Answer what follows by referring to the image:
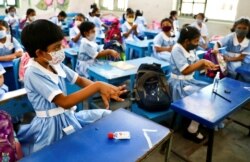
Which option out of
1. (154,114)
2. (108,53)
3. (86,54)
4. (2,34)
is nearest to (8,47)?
(2,34)

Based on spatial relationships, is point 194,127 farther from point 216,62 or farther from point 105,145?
point 105,145

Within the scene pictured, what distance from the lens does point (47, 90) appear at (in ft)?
4.47

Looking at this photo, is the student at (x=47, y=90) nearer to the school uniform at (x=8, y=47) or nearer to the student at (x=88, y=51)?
the student at (x=88, y=51)

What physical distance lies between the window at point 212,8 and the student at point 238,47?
2.70m

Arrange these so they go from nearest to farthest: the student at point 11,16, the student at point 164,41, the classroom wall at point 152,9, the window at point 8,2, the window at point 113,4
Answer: the student at point 164,41
the classroom wall at point 152,9
the student at point 11,16
the window at point 8,2
the window at point 113,4

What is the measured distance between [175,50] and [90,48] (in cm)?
123

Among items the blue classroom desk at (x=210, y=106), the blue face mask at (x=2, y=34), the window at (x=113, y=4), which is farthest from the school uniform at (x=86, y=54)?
the window at (x=113, y=4)

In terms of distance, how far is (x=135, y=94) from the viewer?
2.38 meters

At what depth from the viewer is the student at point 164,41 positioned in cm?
393

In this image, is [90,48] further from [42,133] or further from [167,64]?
[42,133]

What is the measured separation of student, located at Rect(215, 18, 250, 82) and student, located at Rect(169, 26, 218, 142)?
1.05 meters

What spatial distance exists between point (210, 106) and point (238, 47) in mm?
2050

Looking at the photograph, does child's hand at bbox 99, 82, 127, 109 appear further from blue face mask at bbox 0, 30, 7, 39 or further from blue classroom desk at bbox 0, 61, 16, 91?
blue face mask at bbox 0, 30, 7, 39

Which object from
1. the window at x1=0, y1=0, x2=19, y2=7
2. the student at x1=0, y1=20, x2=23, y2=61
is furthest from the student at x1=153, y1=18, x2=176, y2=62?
the window at x1=0, y1=0, x2=19, y2=7
